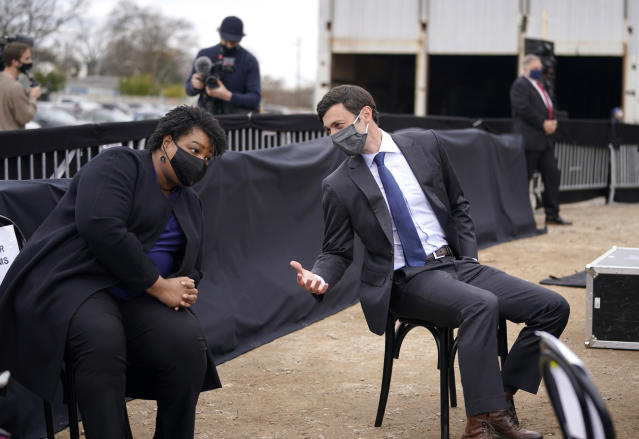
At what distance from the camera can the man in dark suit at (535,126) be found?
11.7m

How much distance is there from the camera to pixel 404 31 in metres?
20.3

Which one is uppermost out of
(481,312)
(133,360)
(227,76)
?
(227,76)

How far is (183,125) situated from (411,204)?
46.8 inches

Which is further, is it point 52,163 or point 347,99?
point 52,163

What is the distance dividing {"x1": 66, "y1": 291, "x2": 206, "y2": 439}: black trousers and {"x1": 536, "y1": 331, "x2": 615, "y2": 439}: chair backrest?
174 centimetres

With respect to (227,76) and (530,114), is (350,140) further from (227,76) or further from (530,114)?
(530,114)

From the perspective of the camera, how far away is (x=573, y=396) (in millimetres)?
2051

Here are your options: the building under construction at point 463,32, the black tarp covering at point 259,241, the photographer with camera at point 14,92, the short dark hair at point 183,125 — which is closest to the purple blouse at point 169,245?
the short dark hair at point 183,125

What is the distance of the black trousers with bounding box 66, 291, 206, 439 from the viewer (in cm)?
332

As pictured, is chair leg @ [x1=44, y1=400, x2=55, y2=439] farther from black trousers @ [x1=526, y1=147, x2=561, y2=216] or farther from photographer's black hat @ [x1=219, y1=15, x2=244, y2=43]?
black trousers @ [x1=526, y1=147, x2=561, y2=216]

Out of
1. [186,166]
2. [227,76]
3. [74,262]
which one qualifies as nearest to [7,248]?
[74,262]

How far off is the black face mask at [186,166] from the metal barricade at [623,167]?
1231 cm

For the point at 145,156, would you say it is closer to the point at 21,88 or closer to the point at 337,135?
the point at 337,135

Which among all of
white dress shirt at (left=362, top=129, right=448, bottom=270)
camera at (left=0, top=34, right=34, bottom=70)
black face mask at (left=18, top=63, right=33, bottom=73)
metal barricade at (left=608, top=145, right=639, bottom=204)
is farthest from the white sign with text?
metal barricade at (left=608, top=145, right=639, bottom=204)
